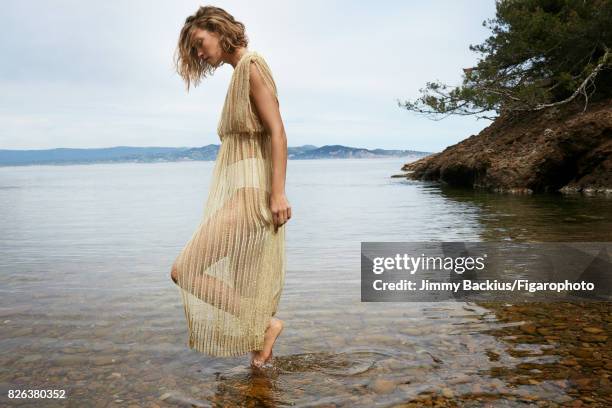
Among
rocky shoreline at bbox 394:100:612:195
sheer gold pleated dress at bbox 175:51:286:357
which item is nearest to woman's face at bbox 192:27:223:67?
sheer gold pleated dress at bbox 175:51:286:357

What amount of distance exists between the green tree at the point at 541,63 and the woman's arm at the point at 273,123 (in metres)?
19.0

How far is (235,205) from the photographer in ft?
11.5

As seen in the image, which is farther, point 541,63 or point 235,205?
point 541,63

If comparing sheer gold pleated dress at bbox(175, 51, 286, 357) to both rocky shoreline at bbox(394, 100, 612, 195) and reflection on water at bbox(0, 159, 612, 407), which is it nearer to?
→ reflection on water at bbox(0, 159, 612, 407)

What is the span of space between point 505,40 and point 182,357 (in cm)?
2394

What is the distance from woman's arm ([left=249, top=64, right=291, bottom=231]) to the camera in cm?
338

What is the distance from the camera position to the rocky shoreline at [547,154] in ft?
65.8

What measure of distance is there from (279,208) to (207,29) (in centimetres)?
111

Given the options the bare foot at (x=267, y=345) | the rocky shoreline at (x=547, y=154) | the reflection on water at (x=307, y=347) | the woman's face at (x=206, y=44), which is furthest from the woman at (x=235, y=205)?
the rocky shoreline at (x=547, y=154)

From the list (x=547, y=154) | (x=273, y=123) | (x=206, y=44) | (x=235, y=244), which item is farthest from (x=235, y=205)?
(x=547, y=154)

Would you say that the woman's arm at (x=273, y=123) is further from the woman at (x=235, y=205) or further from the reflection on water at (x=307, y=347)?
the reflection on water at (x=307, y=347)

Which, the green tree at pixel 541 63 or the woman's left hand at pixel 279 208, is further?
the green tree at pixel 541 63

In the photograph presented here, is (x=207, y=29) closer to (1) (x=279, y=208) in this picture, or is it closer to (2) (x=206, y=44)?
(2) (x=206, y=44)

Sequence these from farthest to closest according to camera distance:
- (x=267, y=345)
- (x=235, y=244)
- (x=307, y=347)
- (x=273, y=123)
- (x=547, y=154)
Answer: (x=547, y=154) → (x=307, y=347) → (x=267, y=345) → (x=235, y=244) → (x=273, y=123)
